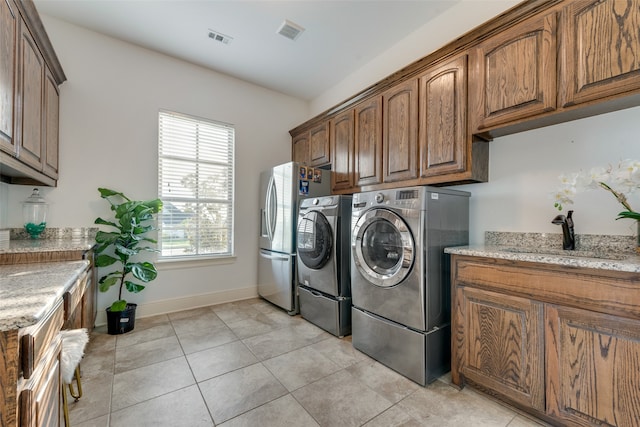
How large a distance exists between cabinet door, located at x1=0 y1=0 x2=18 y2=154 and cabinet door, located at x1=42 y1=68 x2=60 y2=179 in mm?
715

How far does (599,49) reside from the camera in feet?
4.90

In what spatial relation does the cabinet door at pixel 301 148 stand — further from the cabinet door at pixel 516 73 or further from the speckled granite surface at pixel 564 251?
the speckled granite surface at pixel 564 251

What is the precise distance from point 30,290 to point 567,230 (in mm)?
2835

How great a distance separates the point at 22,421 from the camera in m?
0.77

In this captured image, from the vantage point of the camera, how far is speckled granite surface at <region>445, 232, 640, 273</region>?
51.6 inches

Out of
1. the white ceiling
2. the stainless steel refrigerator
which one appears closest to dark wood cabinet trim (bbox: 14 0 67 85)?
the white ceiling

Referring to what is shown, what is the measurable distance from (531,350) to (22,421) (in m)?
2.18

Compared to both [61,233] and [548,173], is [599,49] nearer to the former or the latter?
[548,173]

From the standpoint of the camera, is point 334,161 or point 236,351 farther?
point 334,161

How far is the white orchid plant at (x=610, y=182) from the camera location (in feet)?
4.88

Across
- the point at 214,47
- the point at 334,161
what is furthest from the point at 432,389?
the point at 214,47

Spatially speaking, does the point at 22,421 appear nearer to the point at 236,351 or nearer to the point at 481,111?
the point at 236,351

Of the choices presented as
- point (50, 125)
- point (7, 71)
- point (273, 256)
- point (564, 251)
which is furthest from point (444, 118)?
point (50, 125)

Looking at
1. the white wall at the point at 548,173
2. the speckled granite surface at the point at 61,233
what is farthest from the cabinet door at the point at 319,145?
the speckled granite surface at the point at 61,233
